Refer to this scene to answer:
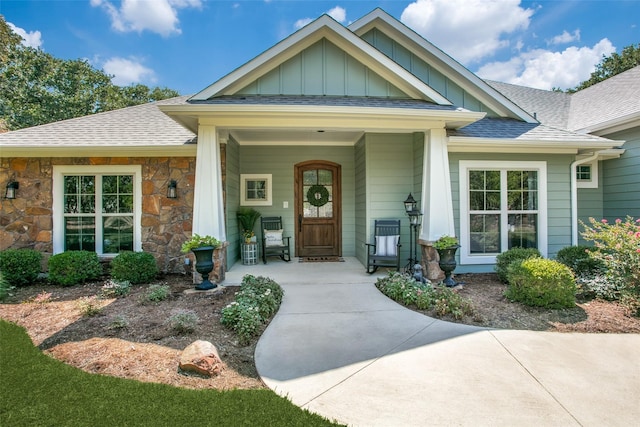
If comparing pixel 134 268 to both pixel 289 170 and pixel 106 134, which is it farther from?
pixel 289 170

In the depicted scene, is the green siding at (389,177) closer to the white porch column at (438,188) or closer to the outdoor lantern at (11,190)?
the white porch column at (438,188)

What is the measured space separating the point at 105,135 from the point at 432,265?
6607 mm

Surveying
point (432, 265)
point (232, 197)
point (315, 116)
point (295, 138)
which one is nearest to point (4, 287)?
point (232, 197)

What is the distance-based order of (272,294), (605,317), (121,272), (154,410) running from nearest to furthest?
1. (154,410)
2. (605,317)
3. (272,294)
4. (121,272)

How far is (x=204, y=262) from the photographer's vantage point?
16.2 feet

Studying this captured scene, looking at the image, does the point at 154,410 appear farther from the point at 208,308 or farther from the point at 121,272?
the point at 121,272

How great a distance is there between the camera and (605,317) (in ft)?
12.9

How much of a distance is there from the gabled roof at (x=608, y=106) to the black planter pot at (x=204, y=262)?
808 centimetres

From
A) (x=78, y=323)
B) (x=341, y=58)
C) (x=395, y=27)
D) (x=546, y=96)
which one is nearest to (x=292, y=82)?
(x=341, y=58)

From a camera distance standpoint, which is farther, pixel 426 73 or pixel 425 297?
pixel 426 73

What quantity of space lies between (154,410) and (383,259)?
4.44 metres

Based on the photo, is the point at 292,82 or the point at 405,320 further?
the point at 292,82

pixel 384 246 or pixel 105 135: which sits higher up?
pixel 105 135

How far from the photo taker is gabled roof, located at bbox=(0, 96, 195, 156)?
587 cm
